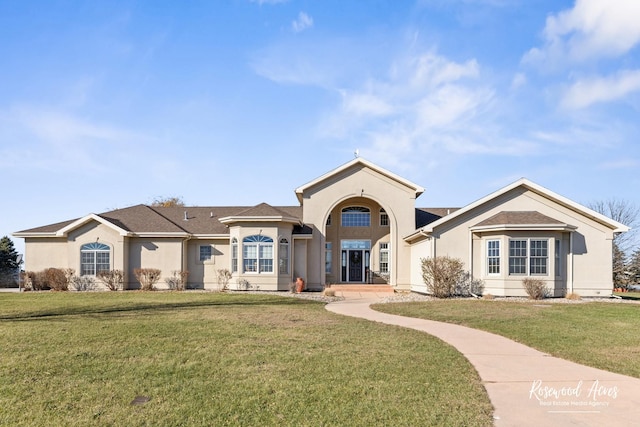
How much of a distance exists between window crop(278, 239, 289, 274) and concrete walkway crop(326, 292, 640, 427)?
50.7 feet

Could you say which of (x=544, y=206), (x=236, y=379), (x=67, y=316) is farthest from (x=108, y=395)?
(x=544, y=206)

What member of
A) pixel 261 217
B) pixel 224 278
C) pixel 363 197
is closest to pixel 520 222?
pixel 363 197

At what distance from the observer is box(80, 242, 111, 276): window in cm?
2527

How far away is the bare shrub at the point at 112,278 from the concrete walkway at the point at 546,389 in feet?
66.2

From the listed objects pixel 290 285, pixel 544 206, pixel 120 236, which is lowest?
pixel 290 285

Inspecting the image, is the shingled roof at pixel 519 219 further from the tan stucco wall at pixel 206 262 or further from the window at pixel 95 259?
the window at pixel 95 259

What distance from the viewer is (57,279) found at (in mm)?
24766

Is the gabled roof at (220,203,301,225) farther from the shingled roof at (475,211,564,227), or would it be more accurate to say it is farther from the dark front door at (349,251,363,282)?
the shingled roof at (475,211,564,227)

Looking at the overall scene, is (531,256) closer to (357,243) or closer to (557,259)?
(557,259)

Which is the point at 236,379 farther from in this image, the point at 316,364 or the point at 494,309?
the point at 494,309

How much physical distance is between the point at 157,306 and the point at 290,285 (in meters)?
9.14

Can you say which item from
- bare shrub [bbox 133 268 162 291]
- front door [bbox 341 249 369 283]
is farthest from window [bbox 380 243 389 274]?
bare shrub [bbox 133 268 162 291]

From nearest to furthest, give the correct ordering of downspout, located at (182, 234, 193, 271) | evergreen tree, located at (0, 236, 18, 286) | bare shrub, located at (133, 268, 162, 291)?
bare shrub, located at (133, 268, 162, 291)
downspout, located at (182, 234, 193, 271)
evergreen tree, located at (0, 236, 18, 286)

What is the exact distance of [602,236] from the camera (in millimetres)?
22500
